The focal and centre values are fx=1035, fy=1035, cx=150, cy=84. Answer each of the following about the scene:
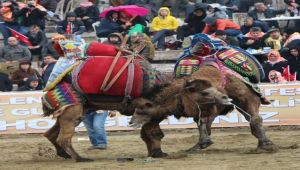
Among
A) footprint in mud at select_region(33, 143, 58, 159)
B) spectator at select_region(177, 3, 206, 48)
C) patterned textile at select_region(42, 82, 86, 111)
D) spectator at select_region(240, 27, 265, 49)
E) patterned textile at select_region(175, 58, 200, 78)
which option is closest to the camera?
patterned textile at select_region(42, 82, 86, 111)

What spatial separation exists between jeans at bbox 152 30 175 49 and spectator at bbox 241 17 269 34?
167cm

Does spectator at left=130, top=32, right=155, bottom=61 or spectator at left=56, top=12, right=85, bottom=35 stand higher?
spectator at left=130, top=32, right=155, bottom=61

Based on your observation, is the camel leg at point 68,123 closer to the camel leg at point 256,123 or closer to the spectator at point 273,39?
the camel leg at point 256,123

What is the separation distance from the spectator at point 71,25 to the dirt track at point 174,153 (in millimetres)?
5725

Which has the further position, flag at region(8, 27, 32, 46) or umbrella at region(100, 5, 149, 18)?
umbrella at region(100, 5, 149, 18)

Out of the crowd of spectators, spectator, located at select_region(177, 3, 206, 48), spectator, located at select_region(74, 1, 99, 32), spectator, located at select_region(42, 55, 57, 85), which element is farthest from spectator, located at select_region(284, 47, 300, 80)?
spectator, located at select_region(74, 1, 99, 32)

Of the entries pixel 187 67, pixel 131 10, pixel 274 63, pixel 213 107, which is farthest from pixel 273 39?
pixel 213 107

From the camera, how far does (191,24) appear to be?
23719 millimetres

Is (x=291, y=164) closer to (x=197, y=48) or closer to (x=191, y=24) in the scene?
(x=197, y=48)

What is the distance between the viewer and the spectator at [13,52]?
21.9 metres

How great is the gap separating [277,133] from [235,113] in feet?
3.81

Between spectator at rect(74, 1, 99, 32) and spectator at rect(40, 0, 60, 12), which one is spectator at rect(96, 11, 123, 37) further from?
spectator at rect(40, 0, 60, 12)

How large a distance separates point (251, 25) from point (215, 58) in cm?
902

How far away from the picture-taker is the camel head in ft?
43.7
